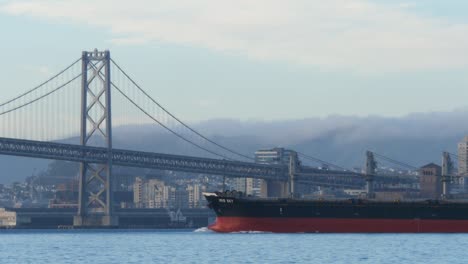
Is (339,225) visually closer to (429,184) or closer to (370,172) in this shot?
(370,172)

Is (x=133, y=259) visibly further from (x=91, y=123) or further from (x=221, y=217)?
(x=91, y=123)

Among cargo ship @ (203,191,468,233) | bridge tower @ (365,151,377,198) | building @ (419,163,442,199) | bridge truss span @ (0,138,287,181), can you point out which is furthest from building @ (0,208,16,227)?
cargo ship @ (203,191,468,233)

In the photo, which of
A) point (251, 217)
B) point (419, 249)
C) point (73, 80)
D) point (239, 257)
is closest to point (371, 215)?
point (251, 217)

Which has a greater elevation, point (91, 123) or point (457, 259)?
point (91, 123)

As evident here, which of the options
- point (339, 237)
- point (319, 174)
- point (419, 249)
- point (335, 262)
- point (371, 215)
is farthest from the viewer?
point (319, 174)

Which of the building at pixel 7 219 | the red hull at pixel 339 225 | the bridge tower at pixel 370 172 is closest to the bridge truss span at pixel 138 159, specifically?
the bridge tower at pixel 370 172

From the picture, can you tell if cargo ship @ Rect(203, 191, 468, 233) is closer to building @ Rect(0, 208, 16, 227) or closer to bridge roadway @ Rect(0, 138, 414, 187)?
bridge roadway @ Rect(0, 138, 414, 187)
